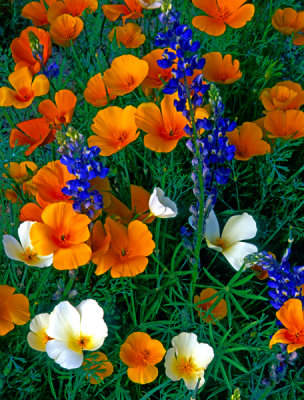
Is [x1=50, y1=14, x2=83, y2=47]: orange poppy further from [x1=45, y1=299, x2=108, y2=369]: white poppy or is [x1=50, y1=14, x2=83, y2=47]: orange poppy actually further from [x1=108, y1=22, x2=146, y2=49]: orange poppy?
[x1=45, y1=299, x2=108, y2=369]: white poppy

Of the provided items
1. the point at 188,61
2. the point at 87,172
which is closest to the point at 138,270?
the point at 87,172

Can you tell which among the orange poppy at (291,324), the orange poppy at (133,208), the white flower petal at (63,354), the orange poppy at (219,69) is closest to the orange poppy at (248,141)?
the orange poppy at (219,69)

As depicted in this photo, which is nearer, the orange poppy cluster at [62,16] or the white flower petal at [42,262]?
the white flower petal at [42,262]

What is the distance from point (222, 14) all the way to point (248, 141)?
1.51ft

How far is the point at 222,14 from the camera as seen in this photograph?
5.62ft

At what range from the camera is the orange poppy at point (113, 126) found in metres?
1.47

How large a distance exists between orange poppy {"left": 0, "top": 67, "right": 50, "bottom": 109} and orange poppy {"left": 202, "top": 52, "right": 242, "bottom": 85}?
1.66ft

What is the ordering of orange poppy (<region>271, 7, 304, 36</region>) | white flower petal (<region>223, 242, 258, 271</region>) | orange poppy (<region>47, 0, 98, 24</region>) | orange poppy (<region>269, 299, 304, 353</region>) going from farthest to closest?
orange poppy (<region>271, 7, 304, 36</region>) < orange poppy (<region>47, 0, 98, 24</region>) < white flower petal (<region>223, 242, 258, 271</region>) < orange poppy (<region>269, 299, 304, 353</region>)

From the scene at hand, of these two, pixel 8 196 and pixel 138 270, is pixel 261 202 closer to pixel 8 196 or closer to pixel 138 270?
pixel 138 270

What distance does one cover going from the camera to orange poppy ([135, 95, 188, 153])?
1.44 meters

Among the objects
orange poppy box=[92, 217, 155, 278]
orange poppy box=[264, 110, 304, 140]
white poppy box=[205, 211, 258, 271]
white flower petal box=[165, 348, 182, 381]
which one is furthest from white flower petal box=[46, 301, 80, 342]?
orange poppy box=[264, 110, 304, 140]

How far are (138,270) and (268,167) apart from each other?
2.12 feet

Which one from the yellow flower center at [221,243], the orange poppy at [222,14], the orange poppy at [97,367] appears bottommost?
the orange poppy at [97,367]

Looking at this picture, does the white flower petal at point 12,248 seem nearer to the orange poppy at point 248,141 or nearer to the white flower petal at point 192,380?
the white flower petal at point 192,380
